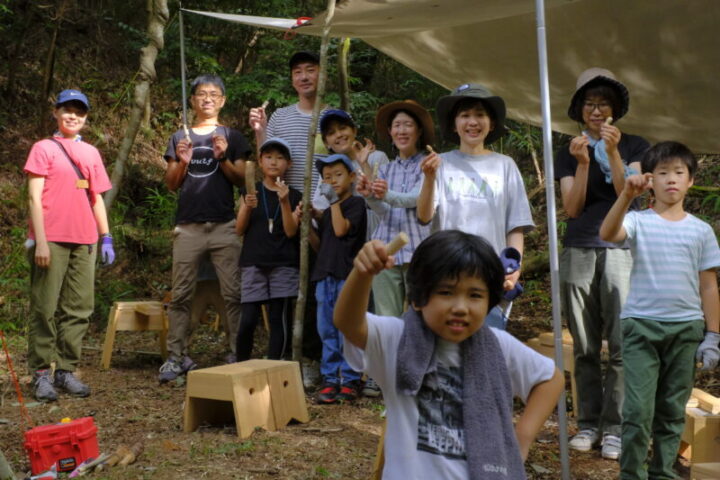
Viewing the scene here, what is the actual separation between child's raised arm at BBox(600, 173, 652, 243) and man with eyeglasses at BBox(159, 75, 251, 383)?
2756 mm

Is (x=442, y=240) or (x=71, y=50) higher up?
(x=71, y=50)

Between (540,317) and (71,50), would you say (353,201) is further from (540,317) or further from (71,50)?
(71,50)

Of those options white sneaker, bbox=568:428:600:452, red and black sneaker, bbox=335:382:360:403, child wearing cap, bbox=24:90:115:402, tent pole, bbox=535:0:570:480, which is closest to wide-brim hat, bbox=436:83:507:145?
tent pole, bbox=535:0:570:480

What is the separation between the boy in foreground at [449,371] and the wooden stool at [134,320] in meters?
4.16

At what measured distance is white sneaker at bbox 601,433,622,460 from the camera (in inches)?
131

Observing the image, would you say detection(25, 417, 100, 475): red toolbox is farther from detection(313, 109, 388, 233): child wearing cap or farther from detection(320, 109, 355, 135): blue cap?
detection(320, 109, 355, 135): blue cap

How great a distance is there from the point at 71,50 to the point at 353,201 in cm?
793

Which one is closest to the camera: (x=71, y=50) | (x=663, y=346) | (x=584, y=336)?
(x=663, y=346)

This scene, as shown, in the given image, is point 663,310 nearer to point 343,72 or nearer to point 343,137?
point 343,137

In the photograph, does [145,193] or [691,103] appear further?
[145,193]

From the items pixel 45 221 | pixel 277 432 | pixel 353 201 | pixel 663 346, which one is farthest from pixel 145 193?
pixel 663 346

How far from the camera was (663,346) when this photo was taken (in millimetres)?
2838

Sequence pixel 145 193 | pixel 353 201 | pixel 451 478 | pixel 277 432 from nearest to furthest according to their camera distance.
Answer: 1. pixel 451 478
2. pixel 277 432
3. pixel 353 201
4. pixel 145 193

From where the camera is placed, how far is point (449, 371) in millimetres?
1772
